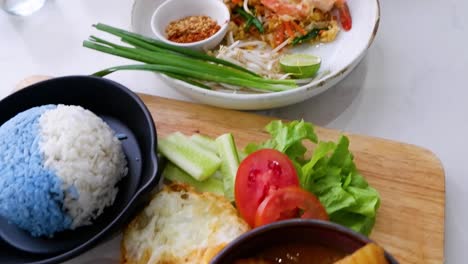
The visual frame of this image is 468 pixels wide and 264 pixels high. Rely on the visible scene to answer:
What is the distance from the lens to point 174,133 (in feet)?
5.51

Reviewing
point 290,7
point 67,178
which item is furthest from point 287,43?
point 67,178

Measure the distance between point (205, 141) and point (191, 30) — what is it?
609mm

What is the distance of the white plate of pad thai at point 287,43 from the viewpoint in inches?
67.8

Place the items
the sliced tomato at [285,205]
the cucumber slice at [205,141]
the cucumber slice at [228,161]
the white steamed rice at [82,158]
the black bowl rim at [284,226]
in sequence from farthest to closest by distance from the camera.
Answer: the cucumber slice at [205,141] < the cucumber slice at [228,161] < the white steamed rice at [82,158] < the sliced tomato at [285,205] < the black bowl rim at [284,226]

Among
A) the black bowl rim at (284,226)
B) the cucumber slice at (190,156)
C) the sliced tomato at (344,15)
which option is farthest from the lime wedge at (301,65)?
the black bowl rim at (284,226)

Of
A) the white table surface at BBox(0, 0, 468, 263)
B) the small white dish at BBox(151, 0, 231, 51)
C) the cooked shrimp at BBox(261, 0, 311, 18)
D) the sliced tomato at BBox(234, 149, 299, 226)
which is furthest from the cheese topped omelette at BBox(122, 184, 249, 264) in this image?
the cooked shrimp at BBox(261, 0, 311, 18)

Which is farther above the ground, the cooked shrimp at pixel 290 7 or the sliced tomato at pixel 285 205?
the cooked shrimp at pixel 290 7

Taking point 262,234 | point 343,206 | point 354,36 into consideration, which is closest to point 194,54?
point 354,36

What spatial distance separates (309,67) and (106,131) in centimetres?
75

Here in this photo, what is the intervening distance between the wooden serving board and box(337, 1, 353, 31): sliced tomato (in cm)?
57

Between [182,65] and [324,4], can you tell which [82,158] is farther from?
[324,4]

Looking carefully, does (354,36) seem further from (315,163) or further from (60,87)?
(60,87)

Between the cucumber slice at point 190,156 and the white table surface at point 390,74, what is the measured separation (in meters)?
0.31

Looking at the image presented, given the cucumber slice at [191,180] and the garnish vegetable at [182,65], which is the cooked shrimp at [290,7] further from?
the cucumber slice at [191,180]
